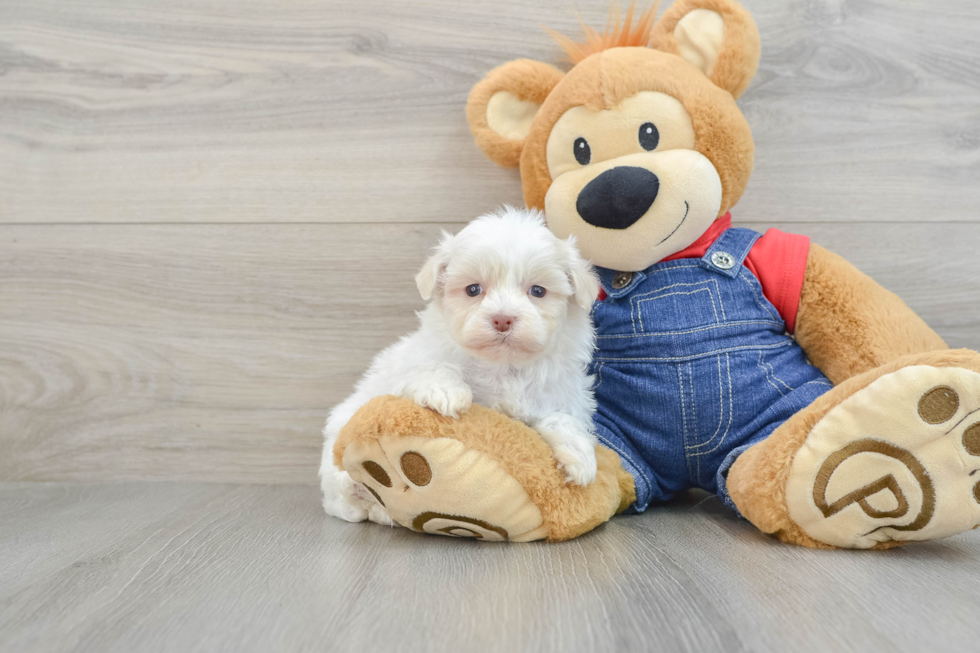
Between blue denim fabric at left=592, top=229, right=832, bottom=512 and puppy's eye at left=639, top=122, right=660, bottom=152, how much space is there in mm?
203

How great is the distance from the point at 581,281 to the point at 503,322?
0.16 meters

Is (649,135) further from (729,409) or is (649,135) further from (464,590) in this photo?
(464,590)

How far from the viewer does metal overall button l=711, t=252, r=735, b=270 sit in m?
1.12

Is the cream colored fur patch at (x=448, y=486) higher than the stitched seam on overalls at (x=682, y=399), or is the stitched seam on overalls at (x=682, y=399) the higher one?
the stitched seam on overalls at (x=682, y=399)

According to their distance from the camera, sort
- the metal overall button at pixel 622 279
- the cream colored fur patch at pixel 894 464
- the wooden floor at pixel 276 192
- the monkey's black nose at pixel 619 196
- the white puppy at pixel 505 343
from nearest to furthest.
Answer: the cream colored fur patch at pixel 894 464, the white puppy at pixel 505 343, the monkey's black nose at pixel 619 196, the metal overall button at pixel 622 279, the wooden floor at pixel 276 192

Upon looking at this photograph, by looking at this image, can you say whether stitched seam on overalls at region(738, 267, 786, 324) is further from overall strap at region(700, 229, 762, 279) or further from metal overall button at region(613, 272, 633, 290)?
metal overall button at region(613, 272, 633, 290)

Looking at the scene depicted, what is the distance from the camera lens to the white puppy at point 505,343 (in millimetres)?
940

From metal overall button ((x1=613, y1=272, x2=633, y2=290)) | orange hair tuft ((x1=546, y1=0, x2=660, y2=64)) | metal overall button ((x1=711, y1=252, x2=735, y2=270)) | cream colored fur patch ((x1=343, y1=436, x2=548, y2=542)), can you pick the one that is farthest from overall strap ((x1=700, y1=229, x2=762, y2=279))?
cream colored fur patch ((x1=343, y1=436, x2=548, y2=542))

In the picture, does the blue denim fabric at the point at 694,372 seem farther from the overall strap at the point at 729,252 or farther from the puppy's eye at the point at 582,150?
the puppy's eye at the point at 582,150

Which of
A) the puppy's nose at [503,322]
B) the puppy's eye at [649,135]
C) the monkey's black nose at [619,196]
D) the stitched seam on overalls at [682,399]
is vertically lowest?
the stitched seam on overalls at [682,399]

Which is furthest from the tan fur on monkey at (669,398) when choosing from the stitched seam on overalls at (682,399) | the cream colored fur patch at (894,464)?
the stitched seam on overalls at (682,399)

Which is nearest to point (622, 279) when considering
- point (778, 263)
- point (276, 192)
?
point (778, 263)

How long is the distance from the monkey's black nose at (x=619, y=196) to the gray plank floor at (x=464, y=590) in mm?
497

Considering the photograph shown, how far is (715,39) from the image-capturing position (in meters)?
1.13
